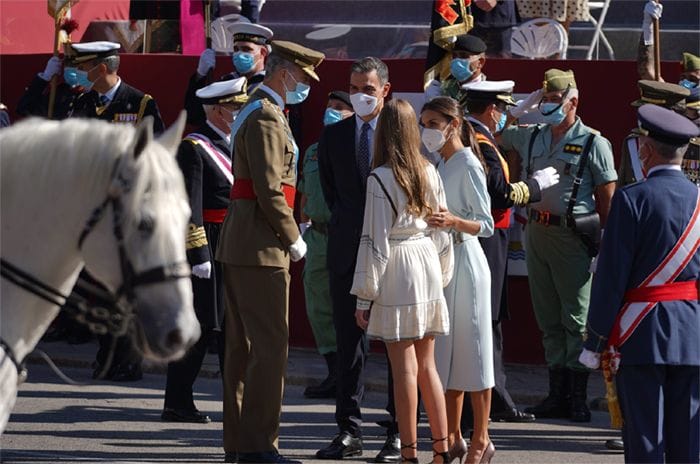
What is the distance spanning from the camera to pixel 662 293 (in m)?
6.40

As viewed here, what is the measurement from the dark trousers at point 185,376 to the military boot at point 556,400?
Result: 2315mm

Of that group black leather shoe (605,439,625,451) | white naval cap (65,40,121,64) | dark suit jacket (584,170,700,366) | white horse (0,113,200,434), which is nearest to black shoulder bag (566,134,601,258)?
black leather shoe (605,439,625,451)

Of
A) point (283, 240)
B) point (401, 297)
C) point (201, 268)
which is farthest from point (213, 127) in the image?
point (401, 297)

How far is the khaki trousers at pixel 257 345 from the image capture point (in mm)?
8133

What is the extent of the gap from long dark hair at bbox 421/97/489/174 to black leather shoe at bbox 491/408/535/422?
215cm

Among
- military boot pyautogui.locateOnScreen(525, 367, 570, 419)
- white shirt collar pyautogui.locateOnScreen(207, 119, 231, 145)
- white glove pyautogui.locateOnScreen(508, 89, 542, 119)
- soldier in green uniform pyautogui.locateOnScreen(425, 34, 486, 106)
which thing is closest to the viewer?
white shirt collar pyautogui.locateOnScreen(207, 119, 231, 145)

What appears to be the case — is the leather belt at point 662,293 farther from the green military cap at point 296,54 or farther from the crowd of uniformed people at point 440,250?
the green military cap at point 296,54

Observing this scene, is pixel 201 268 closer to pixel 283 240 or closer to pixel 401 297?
pixel 283 240

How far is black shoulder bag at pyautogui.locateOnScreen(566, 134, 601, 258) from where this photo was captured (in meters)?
9.80

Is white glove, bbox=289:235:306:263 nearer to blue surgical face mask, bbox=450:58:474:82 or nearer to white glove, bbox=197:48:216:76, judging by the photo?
blue surgical face mask, bbox=450:58:474:82

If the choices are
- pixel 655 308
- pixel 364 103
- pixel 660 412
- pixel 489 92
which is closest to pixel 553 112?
pixel 489 92

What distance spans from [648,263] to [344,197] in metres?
2.70

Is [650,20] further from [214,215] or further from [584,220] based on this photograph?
[214,215]

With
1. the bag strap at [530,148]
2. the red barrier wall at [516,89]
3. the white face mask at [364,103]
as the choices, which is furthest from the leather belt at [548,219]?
the white face mask at [364,103]
